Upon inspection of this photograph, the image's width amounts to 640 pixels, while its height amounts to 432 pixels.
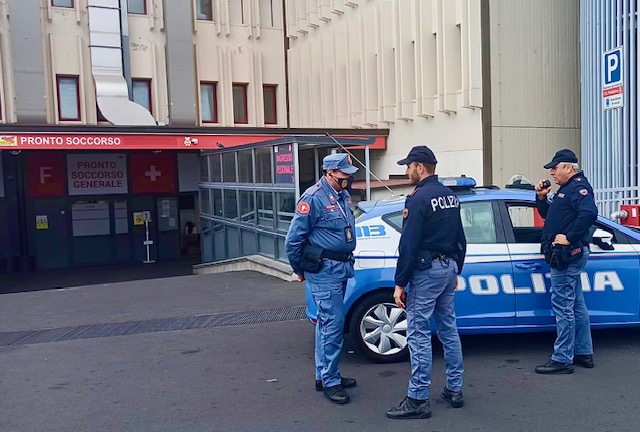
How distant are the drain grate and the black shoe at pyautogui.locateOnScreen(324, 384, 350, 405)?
305cm

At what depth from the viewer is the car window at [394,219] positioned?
20.2 ft

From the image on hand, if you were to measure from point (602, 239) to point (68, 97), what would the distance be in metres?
15.8

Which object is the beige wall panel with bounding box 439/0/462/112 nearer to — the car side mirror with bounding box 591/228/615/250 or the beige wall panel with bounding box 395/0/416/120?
the beige wall panel with bounding box 395/0/416/120

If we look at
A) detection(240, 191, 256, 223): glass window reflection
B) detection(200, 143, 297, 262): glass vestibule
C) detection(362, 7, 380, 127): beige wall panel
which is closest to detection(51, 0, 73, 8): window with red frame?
detection(200, 143, 297, 262): glass vestibule

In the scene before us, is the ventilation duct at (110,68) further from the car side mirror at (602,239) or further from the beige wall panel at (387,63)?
the car side mirror at (602,239)

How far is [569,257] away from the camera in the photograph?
5.37 meters

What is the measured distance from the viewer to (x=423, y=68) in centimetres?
1402

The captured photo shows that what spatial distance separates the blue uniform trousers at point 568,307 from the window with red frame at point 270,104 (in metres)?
15.7

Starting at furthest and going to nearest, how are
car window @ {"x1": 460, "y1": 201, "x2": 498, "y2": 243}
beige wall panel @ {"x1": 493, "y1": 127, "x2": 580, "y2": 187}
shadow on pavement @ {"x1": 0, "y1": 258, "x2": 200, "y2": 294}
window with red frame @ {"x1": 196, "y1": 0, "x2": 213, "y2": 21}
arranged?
window with red frame @ {"x1": 196, "y1": 0, "x2": 213, "y2": 21} → shadow on pavement @ {"x1": 0, "y1": 258, "x2": 200, "y2": 294} → beige wall panel @ {"x1": 493, "y1": 127, "x2": 580, "y2": 187} → car window @ {"x1": 460, "y1": 201, "x2": 498, "y2": 243}

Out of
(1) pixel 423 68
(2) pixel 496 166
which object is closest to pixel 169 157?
(1) pixel 423 68

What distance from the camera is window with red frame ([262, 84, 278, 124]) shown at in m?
20.4

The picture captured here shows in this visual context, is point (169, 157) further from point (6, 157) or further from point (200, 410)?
point (200, 410)

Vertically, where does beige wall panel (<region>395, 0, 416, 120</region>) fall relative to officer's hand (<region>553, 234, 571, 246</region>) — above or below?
above

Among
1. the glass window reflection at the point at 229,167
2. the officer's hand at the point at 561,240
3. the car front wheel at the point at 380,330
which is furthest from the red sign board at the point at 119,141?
the officer's hand at the point at 561,240
